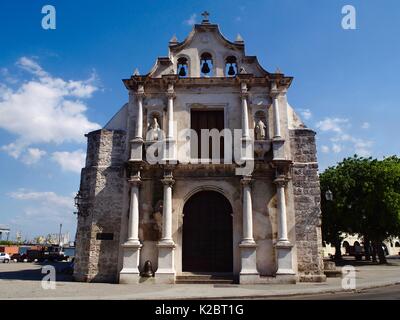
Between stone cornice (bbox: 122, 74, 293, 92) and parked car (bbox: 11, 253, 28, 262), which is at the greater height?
stone cornice (bbox: 122, 74, 293, 92)

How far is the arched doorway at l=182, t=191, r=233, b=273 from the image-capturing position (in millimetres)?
16391

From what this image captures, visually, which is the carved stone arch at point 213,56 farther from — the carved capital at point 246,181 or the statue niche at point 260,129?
the carved capital at point 246,181

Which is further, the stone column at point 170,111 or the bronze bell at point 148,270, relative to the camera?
the stone column at point 170,111

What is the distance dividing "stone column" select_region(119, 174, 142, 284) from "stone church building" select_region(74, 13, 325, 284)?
0.04 m

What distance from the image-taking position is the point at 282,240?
51.7 feet

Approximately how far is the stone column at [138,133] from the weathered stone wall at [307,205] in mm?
7112

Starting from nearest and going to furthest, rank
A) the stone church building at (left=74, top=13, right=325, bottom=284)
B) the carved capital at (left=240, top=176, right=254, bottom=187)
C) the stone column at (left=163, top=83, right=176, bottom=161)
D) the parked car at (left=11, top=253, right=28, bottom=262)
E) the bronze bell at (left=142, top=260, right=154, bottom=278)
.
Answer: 1. the bronze bell at (left=142, top=260, right=154, bottom=278)
2. the stone church building at (left=74, top=13, right=325, bottom=284)
3. the carved capital at (left=240, top=176, right=254, bottom=187)
4. the stone column at (left=163, top=83, right=176, bottom=161)
5. the parked car at (left=11, top=253, right=28, bottom=262)

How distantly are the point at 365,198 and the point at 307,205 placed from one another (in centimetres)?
→ 1656

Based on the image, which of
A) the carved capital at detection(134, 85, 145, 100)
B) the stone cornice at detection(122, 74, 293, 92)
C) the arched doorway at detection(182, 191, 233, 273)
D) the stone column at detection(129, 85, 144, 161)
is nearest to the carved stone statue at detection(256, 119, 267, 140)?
the stone cornice at detection(122, 74, 293, 92)

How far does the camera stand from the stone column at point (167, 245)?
50.6 ft

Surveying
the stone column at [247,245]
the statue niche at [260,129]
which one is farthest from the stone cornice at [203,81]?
the stone column at [247,245]

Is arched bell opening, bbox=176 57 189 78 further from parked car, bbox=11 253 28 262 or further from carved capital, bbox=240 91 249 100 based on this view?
parked car, bbox=11 253 28 262

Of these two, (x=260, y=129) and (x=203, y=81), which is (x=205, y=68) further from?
(x=260, y=129)

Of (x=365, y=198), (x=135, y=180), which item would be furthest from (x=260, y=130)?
(x=365, y=198)
